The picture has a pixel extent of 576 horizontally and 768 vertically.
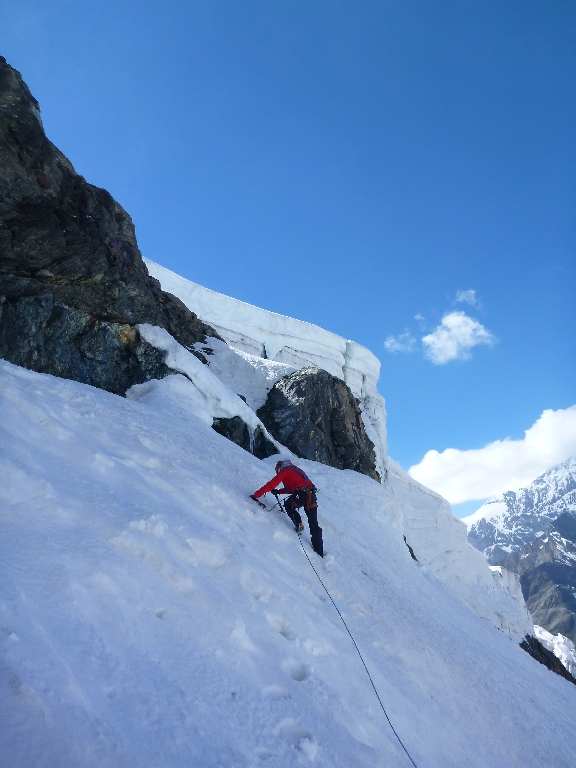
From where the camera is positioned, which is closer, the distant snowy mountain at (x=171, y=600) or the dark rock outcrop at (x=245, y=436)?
the distant snowy mountain at (x=171, y=600)

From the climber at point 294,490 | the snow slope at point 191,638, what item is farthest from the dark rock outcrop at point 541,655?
the climber at point 294,490

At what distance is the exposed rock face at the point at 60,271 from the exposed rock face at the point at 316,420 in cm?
662

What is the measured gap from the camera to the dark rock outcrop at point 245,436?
13.5 m

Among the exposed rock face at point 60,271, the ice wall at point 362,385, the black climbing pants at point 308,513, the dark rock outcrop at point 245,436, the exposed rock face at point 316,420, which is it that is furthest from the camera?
the ice wall at point 362,385

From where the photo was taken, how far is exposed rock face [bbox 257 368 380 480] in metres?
18.0

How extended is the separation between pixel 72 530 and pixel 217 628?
1.30m

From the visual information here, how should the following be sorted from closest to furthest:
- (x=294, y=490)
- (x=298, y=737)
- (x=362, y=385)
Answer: (x=298, y=737) < (x=294, y=490) < (x=362, y=385)

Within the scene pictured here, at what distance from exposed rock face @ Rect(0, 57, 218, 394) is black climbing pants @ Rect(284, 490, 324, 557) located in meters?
7.16

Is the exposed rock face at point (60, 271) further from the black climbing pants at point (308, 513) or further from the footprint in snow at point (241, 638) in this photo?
the footprint in snow at point (241, 638)

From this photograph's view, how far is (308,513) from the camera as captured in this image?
6.65 m

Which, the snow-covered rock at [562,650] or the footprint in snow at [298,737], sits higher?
the footprint in snow at [298,737]

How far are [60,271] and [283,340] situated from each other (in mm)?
37697

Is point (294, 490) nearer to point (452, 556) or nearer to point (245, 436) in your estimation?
point (245, 436)

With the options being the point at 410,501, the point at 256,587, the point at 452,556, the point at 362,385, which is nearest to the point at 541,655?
the point at 452,556
